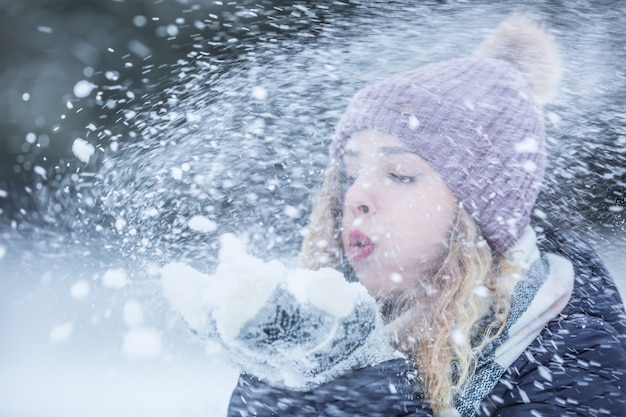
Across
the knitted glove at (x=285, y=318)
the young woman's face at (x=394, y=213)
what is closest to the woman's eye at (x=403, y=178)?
the young woman's face at (x=394, y=213)

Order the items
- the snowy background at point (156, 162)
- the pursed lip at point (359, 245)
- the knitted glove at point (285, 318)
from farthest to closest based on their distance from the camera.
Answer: the snowy background at point (156, 162), the pursed lip at point (359, 245), the knitted glove at point (285, 318)

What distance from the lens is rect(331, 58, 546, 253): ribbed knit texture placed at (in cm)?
58

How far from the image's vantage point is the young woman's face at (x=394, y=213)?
60 cm

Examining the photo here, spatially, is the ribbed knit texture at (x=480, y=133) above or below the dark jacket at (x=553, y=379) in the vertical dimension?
above

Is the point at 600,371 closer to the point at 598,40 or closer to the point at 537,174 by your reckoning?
the point at 537,174

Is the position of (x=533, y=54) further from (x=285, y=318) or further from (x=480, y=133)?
(x=285, y=318)

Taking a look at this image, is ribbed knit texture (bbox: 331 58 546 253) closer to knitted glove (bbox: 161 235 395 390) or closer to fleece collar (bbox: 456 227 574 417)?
fleece collar (bbox: 456 227 574 417)

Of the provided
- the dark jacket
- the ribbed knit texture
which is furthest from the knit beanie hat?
the dark jacket

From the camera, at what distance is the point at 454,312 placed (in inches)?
24.2

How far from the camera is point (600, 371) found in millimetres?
555

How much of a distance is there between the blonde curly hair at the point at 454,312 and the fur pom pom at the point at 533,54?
191 mm

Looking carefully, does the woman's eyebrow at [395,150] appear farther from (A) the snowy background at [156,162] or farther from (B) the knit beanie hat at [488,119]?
(A) the snowy background at [156,162]

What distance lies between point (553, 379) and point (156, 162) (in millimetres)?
672

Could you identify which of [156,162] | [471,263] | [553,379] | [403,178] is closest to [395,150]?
[403,178]
